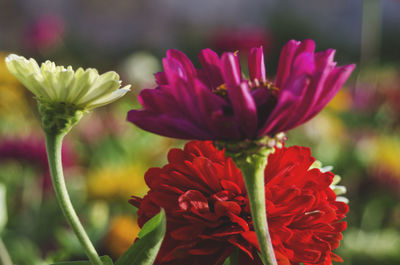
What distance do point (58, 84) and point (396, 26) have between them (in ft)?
14.0

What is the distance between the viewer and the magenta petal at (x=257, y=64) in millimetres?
250

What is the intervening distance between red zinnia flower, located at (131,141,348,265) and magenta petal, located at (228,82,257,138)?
0.14 feet

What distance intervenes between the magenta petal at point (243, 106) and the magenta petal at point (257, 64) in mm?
A: 50

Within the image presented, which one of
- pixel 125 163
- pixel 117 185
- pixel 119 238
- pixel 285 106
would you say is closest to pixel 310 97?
pixel 285 106

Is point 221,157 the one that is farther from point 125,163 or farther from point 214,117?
point 125,163

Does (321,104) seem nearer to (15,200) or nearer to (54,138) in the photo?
(54,138)

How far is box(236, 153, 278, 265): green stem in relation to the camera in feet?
0.69

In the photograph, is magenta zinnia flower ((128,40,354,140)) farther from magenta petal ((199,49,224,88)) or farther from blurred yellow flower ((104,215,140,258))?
blurred yellow flower ((104,215,140,258))

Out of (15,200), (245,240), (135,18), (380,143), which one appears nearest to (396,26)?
(135,18)

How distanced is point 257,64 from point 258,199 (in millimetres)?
68

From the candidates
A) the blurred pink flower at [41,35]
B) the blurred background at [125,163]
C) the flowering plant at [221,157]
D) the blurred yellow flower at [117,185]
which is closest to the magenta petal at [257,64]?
the flowering plant at [221,157]

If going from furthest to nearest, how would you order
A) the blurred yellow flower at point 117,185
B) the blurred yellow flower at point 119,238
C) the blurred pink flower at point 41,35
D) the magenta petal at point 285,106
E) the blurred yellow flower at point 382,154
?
the blurred pink flower at point 41,35 < the blurred yellow flower at point 382,154 < the blurred yellow flower at point 117,185 < the blurred yellow flower at point 119,238 < the magenta petal at point 285,106

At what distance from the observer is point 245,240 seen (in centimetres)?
25

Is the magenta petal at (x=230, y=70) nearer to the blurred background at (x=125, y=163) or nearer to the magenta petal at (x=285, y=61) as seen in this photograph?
the magenta petal at (x=285, y=61)
